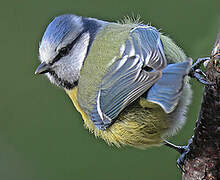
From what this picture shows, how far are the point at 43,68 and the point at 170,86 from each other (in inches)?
38.7

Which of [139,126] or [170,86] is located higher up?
[170,86]

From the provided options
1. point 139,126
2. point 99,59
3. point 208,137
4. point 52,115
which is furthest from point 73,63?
point 52,115

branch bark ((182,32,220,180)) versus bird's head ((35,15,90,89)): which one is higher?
bird's head ((35,15,90,89))

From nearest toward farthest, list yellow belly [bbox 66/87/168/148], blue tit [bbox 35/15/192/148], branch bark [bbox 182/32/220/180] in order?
Result: branch bark [bbox 182/32/220/180]
blue tit [bbox 35/15/192/148]
yellow belly [bbox 66/87/168/148]

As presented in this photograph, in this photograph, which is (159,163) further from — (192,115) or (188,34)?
(188,34)

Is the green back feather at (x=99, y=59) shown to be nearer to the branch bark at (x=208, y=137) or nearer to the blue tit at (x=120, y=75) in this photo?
the blue tit at (x=120, y=75)

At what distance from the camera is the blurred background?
3619 mm

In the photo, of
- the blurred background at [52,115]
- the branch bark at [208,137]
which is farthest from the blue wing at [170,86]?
the blurred background at [52,115]

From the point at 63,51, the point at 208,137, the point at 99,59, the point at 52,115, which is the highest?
the point at 63,51

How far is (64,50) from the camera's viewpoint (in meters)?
2.86

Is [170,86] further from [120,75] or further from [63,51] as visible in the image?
[63,51]

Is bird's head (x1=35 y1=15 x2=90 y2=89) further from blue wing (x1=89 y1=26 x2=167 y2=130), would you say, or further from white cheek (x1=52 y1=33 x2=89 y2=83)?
blue wing (x1=89 y1=26 x2=167 y2=130)

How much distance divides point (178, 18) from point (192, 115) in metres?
0.82

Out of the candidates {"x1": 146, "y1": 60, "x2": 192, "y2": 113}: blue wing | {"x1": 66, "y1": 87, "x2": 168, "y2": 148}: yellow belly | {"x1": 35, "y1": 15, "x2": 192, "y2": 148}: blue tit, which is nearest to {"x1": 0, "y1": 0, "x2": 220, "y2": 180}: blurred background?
{"x1": 35, "y1": 15, "x2": 192, "y2": 148}: blue tit
